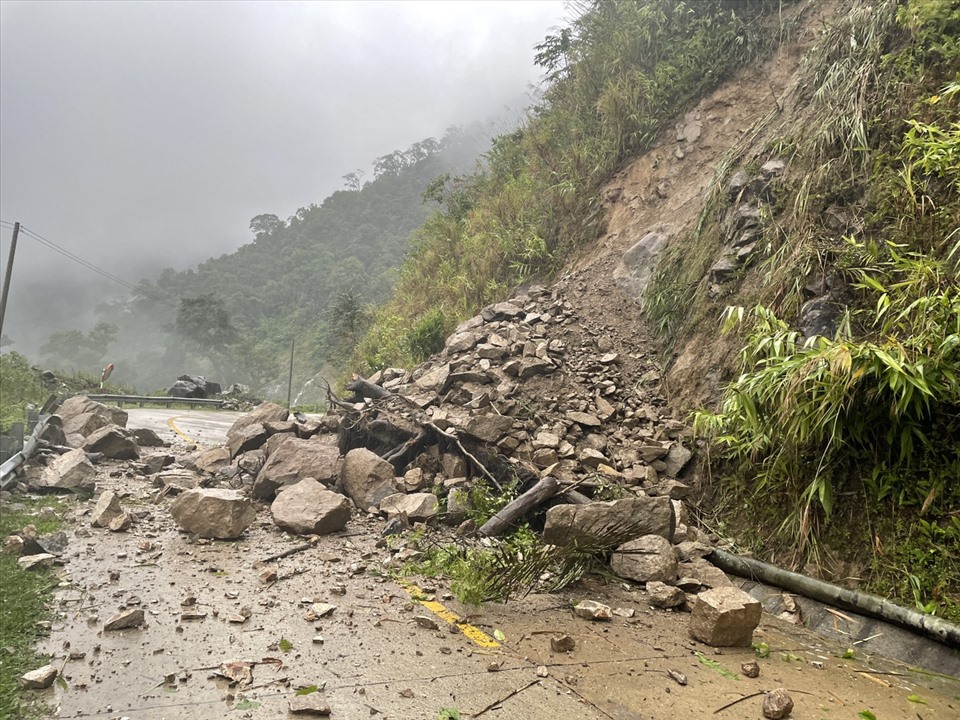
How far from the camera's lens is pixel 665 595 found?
12.6ft

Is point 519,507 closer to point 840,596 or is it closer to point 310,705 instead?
point 840,596

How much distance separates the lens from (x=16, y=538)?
4.41 m

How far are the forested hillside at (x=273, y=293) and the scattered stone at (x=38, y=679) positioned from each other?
33067 millimetres

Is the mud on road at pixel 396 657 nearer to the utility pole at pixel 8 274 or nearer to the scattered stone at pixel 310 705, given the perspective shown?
the scattered stone at pixel 310 705

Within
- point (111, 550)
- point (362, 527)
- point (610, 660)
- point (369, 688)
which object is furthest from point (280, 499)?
point (610, 660)

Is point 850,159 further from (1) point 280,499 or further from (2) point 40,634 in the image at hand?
(2) point 40,634

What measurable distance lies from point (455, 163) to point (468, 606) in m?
80.0

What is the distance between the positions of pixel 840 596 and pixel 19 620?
4.95m

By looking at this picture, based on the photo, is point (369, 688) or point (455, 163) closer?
point (369, 688)

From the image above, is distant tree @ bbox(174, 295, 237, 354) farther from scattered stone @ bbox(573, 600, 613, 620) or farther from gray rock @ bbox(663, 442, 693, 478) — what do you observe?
scattered stone @ bbox(573, 600, 613, 620)

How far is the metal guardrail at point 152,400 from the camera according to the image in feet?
54.6

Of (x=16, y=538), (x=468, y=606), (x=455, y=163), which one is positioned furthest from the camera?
(x=455, y=163)

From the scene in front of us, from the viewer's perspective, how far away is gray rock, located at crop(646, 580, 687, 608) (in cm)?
385

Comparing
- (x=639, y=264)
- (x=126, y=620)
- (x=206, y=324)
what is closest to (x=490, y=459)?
(x=126, y=620)
